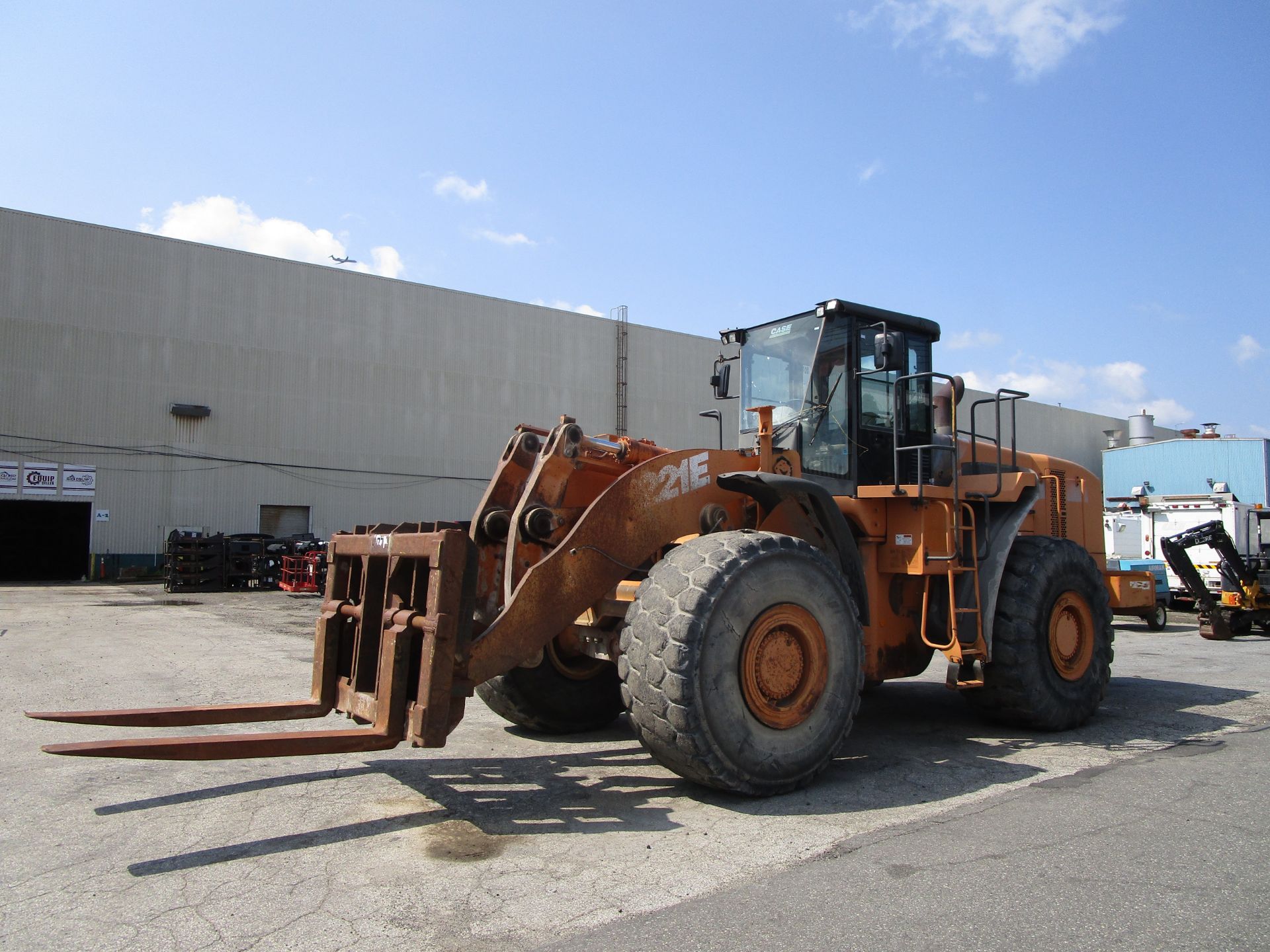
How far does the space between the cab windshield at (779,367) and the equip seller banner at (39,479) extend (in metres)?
28.5

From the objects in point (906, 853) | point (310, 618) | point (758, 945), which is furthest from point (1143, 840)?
point (310, 618)

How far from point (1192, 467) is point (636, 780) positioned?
1745 inches

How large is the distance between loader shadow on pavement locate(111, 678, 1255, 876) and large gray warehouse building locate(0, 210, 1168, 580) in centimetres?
2788

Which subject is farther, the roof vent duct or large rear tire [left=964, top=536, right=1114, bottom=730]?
the roof vent duct

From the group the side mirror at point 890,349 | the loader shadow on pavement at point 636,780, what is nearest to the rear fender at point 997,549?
the loader shadow on pavement at point 636,780

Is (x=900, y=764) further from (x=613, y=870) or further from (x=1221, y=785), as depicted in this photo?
(x=613, y=870)

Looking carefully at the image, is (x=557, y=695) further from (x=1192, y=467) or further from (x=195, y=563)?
(x=1192, y=467)

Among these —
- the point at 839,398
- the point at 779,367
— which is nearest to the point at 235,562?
the point at 779,367

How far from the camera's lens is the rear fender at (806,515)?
582 cm

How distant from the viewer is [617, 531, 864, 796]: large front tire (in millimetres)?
4859

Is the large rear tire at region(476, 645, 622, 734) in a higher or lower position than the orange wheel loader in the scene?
lower

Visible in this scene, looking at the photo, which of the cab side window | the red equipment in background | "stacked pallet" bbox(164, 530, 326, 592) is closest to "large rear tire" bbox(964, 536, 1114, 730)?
the cab side window

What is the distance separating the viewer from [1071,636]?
754cm

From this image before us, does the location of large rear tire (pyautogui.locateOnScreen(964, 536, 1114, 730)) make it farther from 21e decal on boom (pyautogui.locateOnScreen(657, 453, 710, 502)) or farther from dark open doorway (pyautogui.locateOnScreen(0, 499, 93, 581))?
dark open doorway (pyautogui.locateOnScreen(0, 499, 93, 581))
